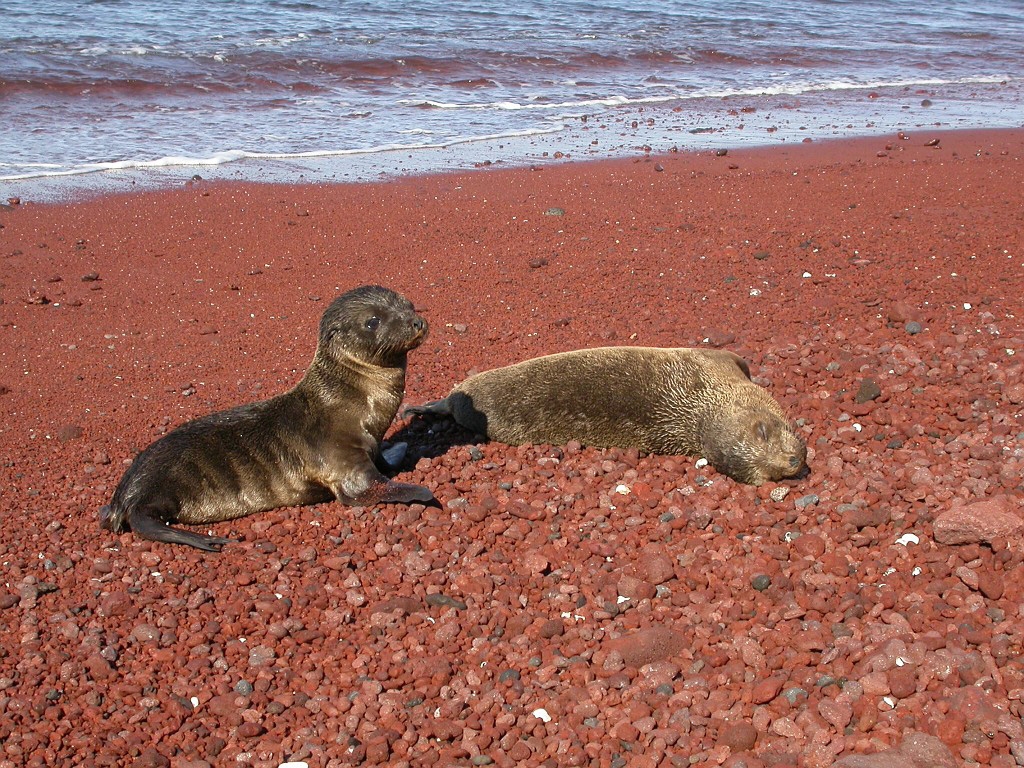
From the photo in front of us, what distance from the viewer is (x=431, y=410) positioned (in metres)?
7.12

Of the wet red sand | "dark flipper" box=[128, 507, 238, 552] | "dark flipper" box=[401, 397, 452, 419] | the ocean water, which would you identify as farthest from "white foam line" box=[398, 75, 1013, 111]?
"dark flipper" box=[128, 507, 238, 552]

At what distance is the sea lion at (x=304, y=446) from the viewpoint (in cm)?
572

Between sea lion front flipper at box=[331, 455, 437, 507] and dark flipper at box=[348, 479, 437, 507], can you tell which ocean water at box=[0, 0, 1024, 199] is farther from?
dark flipper at box=[348, 479, 437, 507]

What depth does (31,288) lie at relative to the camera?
9.37 m

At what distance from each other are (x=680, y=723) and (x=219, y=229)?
27.6 feet

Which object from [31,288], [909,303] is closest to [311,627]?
[909,303]

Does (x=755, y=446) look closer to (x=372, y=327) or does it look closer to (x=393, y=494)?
(x=393, y=494)

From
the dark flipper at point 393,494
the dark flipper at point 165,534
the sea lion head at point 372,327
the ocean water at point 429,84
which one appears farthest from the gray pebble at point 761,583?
the ocean water at point 429,84

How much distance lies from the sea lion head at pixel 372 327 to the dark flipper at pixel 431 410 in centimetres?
84

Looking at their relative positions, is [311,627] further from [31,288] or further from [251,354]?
[31,288]

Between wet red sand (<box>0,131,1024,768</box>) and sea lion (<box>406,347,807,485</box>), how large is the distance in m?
0.15

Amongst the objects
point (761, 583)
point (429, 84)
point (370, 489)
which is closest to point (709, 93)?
point (429, 84)

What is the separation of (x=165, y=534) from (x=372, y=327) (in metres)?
1.58

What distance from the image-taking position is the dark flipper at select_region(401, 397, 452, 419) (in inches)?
279
